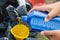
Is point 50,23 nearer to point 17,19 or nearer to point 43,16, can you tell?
point 43,16

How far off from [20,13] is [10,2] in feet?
0.43

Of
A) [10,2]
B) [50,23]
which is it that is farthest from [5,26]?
[50,23]

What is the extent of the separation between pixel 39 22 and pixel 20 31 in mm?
99

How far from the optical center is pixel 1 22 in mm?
894

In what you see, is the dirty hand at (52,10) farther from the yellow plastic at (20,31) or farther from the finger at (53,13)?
the yellow plastic at (20,31)

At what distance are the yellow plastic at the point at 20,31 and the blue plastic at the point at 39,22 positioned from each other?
0.03 metres

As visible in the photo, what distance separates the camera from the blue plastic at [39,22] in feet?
2.34

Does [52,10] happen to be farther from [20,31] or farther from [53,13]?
[20,31]

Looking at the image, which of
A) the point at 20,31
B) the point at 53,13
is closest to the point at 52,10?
the point at 53,13

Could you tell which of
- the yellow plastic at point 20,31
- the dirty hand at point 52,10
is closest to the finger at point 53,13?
the dirty hand at point 52,10

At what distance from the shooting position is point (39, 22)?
72 cm

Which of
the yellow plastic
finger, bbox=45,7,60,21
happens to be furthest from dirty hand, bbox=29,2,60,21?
the yellow plastic

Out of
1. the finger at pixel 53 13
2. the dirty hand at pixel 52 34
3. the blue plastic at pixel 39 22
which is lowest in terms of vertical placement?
the dirty hand at pixel 52 34

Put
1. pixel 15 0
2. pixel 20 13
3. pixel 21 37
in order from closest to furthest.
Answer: pixel 21 37
pixel 20 13
pixel 15 0
